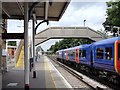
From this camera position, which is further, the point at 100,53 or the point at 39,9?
the point at 100,53

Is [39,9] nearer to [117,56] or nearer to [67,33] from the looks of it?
[117,56]

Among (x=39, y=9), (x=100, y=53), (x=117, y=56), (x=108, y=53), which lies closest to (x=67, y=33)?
(x=100, y=53)

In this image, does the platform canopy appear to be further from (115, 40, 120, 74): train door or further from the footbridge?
the footbridge

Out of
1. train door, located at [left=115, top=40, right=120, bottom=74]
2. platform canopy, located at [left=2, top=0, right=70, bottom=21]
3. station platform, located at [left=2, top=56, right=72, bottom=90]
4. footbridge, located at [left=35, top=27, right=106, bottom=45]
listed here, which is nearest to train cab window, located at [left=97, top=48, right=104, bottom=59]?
station platform, located at [left=2, top=56, right=72, bottom=90]

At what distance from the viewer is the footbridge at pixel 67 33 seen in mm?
75250

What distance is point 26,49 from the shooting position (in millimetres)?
12688

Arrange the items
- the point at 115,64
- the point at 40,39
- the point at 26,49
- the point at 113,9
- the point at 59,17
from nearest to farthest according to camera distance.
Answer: the point at 26,49 < the point at 115,64 < the point at 59,17 < the point at 113,9 < the point at 40,39

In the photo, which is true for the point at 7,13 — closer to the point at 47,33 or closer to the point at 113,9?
the point at 113,9

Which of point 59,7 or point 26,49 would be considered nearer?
point 26,49

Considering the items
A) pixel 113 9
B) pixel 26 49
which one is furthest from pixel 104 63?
pixel 113 9

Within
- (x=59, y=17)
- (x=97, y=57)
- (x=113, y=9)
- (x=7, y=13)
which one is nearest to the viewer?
(x=7, y=13)

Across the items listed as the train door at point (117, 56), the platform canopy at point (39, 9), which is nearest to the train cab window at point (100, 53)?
the platform canopy at point (39, 9)

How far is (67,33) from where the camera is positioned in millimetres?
76250

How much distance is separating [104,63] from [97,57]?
2.58m
